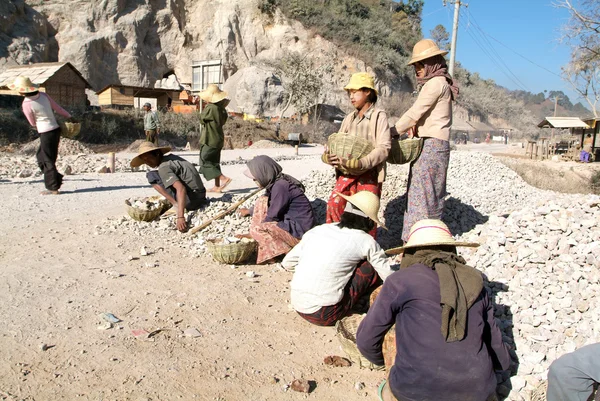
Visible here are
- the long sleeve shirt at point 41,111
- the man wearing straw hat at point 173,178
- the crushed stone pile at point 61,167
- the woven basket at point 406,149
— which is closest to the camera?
the woven basket at point 406,149

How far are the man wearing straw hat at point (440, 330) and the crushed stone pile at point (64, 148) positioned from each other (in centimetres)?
1318

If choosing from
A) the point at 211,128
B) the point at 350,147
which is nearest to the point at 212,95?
the point at 211,128

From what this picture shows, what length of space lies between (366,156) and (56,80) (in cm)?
1812

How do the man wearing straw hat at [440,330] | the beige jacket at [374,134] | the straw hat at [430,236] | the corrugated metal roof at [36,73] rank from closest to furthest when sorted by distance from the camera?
the man wearing straw hat at [440,330] → the straw hat at [430,236] → the beige jacket at [374,134] → the corrugated metal roof at [36,73]

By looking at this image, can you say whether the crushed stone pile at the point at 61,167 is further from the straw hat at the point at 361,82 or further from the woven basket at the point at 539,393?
the woven basket at the point at 539,393

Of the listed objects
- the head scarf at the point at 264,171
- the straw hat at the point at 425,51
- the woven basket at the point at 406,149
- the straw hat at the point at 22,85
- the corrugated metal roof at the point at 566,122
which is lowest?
the head scarf at the point at 264,171

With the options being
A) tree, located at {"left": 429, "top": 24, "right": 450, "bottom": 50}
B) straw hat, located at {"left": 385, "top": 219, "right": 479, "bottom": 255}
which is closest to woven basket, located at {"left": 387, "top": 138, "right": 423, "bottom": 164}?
straw hat, located at {"left": 385, "top": 219, "right": 479, "bottom": 255}

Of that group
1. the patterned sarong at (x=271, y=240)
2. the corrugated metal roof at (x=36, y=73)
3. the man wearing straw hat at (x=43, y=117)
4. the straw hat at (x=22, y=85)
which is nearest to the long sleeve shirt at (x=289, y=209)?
the patterned sarong at (x=271, y=240)

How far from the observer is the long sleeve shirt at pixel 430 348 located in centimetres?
209

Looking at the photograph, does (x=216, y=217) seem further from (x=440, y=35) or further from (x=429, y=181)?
(x=440, y=35)

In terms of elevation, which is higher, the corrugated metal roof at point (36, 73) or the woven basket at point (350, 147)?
the corrugated metal roof at point (36, 73)

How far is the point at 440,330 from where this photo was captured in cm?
208

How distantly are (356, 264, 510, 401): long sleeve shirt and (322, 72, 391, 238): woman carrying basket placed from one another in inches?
59.0

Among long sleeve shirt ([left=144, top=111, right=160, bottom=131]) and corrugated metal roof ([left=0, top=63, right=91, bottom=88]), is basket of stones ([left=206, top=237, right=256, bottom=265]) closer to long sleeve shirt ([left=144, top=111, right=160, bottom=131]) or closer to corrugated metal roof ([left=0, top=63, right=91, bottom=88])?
long sleeve shirt ([left=144, top=111, right=160, bottom=131])
